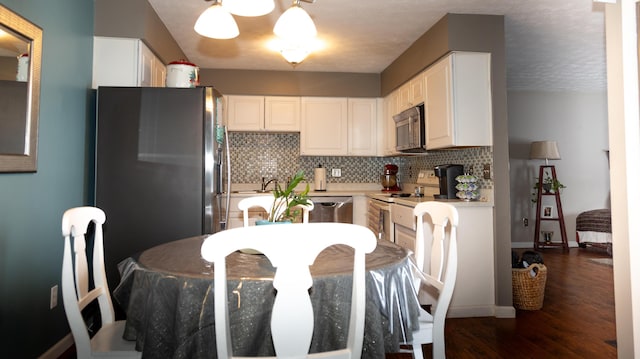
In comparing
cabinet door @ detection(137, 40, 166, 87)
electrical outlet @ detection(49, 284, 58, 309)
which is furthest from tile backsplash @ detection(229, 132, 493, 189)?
electrical outlet @ detection(49, 284, 58, 309)

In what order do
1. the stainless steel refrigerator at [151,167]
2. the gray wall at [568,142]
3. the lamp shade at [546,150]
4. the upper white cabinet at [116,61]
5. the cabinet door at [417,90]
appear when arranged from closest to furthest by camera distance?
the stainless steel refrigerator at [151,167] < the upper white cabinet at [116,61] < the cabinet door at [417,90] < the lamp shade at [546,150] < the gray wall at [568,142]

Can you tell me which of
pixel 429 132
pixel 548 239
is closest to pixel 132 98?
pixel 429 132

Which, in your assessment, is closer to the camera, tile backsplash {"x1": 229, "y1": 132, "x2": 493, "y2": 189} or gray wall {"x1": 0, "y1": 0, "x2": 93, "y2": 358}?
gray wall {"x1": 0, "y1": 0, "x2": 93, "y2": 358}

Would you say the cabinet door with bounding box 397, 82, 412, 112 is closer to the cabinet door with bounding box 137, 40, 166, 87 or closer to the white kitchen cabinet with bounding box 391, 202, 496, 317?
the white kitchen cabinet with bounding box 391, 202, 496, 317

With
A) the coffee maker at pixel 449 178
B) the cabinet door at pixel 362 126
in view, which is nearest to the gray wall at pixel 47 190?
the coffee maker at pixel 449 178

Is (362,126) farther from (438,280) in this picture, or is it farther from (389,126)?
(438,280)

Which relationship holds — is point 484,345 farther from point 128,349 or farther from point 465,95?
point 128,349

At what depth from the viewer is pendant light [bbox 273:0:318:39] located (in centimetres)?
171

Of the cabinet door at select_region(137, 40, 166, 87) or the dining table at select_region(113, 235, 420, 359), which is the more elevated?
the cabinet door at select_region(137, 40, 166, 87)

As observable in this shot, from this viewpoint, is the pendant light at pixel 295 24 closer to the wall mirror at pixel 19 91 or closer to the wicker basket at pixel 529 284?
the wall mirror at pixel 19 91

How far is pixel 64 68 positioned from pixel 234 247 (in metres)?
2.13

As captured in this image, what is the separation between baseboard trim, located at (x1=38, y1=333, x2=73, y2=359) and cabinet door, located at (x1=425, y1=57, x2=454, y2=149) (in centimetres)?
307

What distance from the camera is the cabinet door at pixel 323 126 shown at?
15.1 ft

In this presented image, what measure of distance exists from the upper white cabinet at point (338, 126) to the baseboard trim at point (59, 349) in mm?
3035
